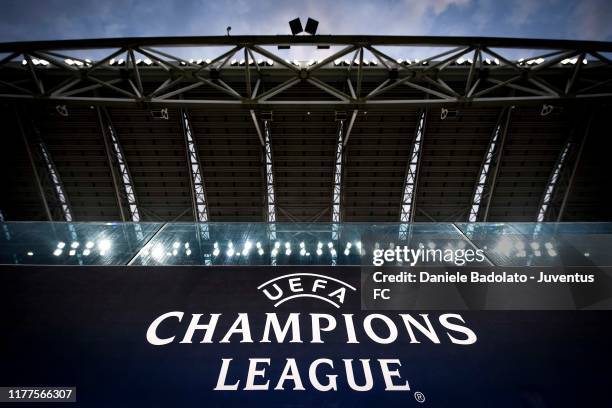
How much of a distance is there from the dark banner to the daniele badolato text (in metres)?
0.01

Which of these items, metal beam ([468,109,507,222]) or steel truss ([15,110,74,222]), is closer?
steel truss ([15,110,74,222])

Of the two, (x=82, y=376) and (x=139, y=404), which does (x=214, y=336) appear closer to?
(x=139, y=404)

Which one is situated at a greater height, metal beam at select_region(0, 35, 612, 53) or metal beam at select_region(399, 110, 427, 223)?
metal beam at select_region(0, 35, 612, 53)

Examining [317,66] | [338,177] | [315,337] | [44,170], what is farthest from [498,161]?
[44,170]

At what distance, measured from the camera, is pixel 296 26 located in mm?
10227

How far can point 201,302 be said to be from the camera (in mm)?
4754

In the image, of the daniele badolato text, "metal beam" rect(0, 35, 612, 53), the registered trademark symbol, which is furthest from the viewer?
"metal beam" rect(0, 35, 612, 53)

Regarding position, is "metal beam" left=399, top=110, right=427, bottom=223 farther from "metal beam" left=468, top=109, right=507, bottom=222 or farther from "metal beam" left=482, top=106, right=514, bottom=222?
"metal beam" left=482, top=106, right=514, bottom=222

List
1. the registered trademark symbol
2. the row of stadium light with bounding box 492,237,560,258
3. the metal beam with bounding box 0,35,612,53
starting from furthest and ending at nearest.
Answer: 1. the metal beam with bounding box 0,35,612,53
2. the row of stadium light with bounding box 492,237,560,258
3. the registered trademark symbol

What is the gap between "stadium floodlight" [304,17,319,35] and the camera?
399 inches

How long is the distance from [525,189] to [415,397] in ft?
62.9

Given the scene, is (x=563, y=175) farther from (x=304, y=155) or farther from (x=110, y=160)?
(x=110, y=160)

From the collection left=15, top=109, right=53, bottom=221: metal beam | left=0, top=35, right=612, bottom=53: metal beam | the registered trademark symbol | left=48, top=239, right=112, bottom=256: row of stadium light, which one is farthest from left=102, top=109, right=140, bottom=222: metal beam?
the registered trademark symbol

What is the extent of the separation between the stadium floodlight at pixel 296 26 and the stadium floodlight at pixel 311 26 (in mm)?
196
